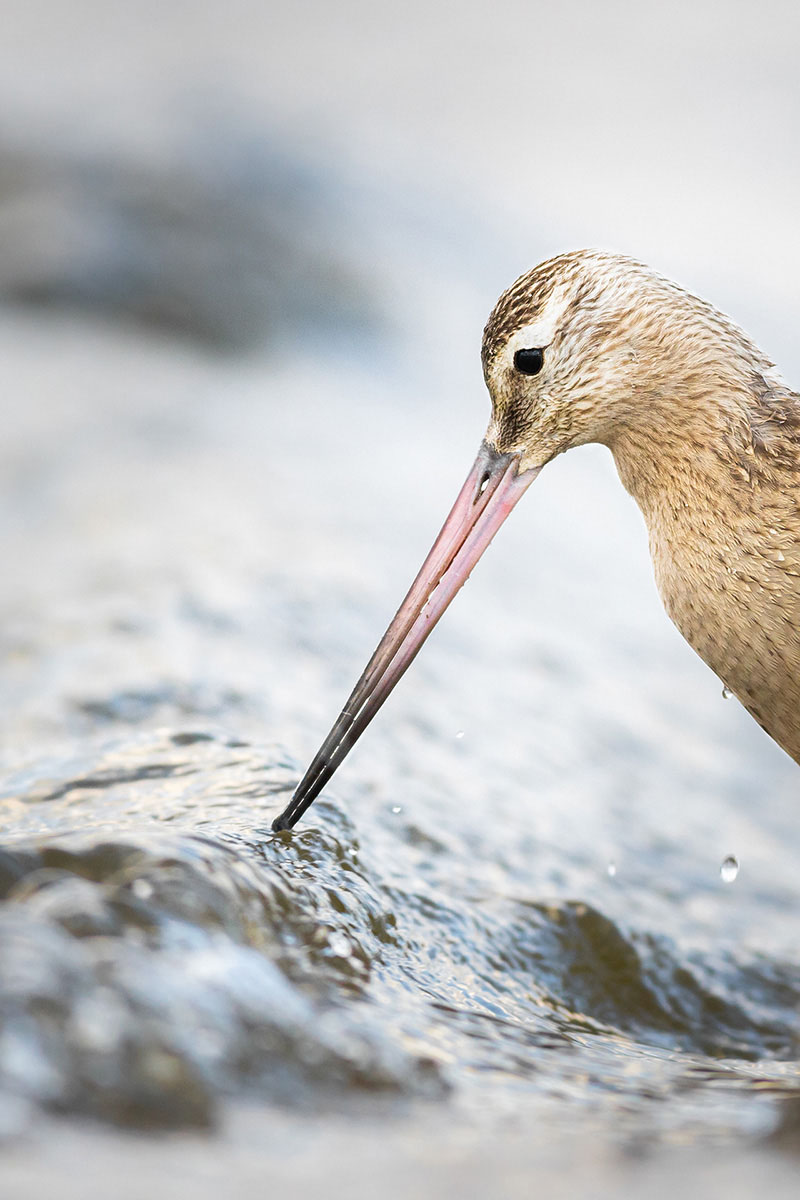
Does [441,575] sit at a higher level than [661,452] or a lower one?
lower

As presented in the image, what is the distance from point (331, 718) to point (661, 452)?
47.7 inches

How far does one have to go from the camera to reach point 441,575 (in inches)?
130

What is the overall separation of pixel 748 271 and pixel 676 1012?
24.3ft

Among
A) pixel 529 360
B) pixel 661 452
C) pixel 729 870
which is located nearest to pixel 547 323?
pixel 529 360

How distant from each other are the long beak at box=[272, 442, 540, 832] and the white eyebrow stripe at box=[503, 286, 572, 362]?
28 cm

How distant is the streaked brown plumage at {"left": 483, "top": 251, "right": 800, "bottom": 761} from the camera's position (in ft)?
10.1

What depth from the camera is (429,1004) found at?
2.47 meters

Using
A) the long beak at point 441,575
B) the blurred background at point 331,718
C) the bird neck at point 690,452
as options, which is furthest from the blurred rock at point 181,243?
the bird neck at point 690,452

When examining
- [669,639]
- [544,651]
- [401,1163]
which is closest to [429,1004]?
[401,1163]

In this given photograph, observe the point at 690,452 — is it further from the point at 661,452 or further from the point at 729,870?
the point at 729,870

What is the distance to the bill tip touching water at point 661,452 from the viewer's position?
306 cm

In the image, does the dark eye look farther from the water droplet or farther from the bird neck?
the water droplet

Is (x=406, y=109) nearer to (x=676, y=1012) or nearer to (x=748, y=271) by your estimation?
(x=748, y=271)

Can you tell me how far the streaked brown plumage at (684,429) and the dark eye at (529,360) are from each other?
0.06ft
